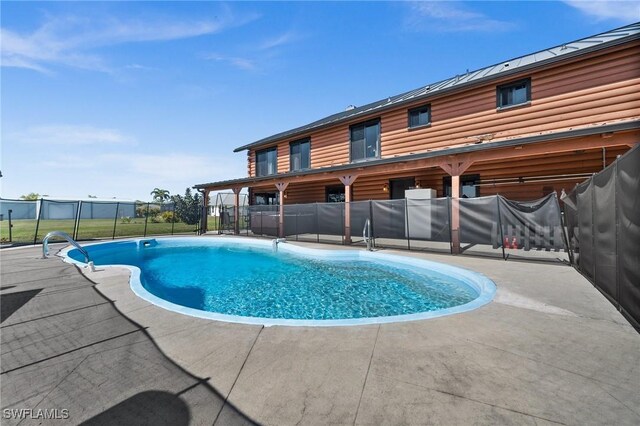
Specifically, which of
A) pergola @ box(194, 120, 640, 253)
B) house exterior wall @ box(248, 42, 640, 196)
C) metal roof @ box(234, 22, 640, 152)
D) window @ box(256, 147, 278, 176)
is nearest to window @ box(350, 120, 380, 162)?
house exterior wall @ box(248, 42, 640, 196)

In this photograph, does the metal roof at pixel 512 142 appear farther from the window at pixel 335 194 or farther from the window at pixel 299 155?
the window at pixel 335 194

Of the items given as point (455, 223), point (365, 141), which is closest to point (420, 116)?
point (365, 141)

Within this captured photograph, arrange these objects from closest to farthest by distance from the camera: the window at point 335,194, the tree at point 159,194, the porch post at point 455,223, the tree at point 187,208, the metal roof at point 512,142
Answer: the metal roof at point 512,142, the porch post at point 455,223, the window at point 335,194, the tree at point 187,208, the tree at point 159,194

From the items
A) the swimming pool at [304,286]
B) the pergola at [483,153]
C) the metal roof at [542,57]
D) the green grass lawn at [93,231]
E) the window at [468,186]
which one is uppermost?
the metal roof at [542,57]

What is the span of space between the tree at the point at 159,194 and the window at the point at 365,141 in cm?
4184

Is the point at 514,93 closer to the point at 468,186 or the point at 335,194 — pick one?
the point at 468,186

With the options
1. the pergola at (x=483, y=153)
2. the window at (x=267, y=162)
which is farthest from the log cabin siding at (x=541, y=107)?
the window at (x=267, y=162)

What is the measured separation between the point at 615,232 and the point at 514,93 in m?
8.21

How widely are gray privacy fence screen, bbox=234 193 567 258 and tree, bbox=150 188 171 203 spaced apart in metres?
40.2

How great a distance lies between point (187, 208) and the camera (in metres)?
26.8

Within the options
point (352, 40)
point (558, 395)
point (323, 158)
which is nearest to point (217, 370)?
point (558, 395)

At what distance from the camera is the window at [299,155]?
16.2 m

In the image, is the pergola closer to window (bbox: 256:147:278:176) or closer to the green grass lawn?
window (bbox: 256:147:278:176)

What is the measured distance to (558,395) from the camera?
1959mm
